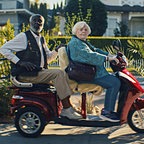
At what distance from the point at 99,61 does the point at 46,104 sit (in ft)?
3.38

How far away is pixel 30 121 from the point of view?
5.21 m

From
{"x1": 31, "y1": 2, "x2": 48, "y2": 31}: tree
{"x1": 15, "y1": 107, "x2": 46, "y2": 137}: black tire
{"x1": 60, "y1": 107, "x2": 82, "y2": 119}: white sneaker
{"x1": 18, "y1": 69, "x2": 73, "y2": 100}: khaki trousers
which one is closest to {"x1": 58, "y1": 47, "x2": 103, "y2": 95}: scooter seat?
{"x1": 18, "y1": 69, "x2": 73, "y2": 100}: khaki trousers

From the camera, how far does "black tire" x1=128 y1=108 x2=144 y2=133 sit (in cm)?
536

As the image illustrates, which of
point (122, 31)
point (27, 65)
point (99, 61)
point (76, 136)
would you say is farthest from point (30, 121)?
point (122, 31)

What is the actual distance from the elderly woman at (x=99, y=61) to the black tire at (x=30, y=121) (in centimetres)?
93

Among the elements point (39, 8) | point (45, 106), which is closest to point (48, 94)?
point (45, 106)

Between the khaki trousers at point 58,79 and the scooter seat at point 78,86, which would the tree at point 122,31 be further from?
the khaki trousers at point 58,79

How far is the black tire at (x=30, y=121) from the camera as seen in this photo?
17.0 ft

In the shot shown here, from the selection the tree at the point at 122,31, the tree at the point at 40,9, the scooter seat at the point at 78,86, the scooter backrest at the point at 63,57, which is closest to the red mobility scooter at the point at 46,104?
the scooter seat at the point at 78,86

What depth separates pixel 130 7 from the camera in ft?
93.5

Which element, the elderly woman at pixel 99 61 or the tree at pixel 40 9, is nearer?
the elderly woman at pixel 99 61

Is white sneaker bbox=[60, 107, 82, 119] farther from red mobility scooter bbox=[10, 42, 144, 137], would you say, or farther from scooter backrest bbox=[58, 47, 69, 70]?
scooter backrest bbox=[58, 47, 69, 70]

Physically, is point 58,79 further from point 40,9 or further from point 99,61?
point 40,9

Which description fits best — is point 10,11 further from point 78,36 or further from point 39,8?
point 78,36
